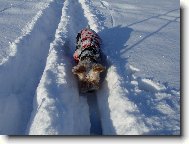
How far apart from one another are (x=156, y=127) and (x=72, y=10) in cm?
893

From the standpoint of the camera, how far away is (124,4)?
632 inches

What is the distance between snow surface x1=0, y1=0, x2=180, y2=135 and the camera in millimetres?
6352

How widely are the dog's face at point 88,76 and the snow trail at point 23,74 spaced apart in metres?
1.04

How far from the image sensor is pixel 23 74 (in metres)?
8.52

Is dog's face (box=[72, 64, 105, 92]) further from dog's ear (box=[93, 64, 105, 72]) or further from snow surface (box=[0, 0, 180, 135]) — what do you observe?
snow surface (box=[0, 0, 180, 135])

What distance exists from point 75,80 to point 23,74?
1194 millimetres

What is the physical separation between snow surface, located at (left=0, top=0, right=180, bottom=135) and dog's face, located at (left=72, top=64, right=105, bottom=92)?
0.21m

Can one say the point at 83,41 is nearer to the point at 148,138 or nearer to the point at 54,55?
the point at 54,55

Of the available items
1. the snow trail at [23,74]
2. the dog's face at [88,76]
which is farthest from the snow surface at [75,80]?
the dog's face at [88,76]

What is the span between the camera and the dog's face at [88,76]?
304 inches

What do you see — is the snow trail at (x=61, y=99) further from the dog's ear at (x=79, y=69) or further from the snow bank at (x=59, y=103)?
the dog's ear at (x=79, y=69)

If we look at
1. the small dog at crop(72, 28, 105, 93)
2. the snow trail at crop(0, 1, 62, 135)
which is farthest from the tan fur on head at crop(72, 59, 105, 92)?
the snow trail at crop(0, 1, 62, 135)

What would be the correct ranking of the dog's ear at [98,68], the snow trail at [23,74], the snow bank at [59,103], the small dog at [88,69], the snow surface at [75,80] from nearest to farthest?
1. the snow bank at [59,103]
2. the snow surface at [75,80]
3. the snow trail at [23,74]
4. the dog's ear at [98,68]
5. the small dog at [88,69]

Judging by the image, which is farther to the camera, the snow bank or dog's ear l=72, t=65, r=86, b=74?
dog's ear l=72, t=65, r=86, b=74
